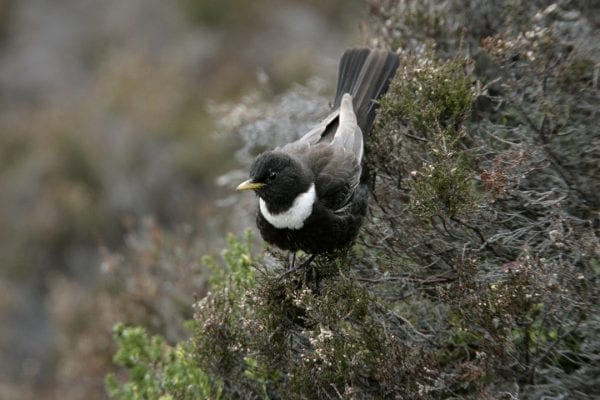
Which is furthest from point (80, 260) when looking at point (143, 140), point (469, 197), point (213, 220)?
point (469, 197)

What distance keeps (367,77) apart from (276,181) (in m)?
1.11

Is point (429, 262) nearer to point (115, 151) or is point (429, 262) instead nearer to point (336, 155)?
point (336, 155)

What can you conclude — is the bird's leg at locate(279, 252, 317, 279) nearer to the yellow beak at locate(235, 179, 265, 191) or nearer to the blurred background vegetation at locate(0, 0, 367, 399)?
the yellow beak at locate(235, 179, 265, 191)

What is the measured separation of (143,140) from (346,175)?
9.16m

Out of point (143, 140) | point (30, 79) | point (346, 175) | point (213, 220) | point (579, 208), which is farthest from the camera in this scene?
point (30, 79)

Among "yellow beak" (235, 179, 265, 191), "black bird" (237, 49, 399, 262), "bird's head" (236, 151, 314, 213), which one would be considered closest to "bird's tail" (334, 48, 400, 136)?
"black bird" (237, 49, 399, 262)

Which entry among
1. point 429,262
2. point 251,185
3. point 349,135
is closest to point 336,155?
point 349,135

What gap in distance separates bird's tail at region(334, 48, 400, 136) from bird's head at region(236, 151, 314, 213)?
731 mm

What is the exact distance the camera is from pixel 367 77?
16.3 feet

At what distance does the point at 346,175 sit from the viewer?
4.48 m

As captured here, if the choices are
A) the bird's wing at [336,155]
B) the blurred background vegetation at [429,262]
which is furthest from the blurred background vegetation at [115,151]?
the bird's wing at [336,155]

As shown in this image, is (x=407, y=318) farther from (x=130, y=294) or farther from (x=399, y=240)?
(x=130, y=294)

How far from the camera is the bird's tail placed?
193 inches

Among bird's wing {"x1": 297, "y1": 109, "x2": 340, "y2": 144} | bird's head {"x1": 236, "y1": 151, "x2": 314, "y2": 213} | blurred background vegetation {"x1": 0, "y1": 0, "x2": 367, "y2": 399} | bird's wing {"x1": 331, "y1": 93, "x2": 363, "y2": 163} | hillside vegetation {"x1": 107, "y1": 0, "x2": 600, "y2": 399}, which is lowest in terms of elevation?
hillside vegetation {"x1": 107, "y1": 0, "x2": 600, "y2": 399}
